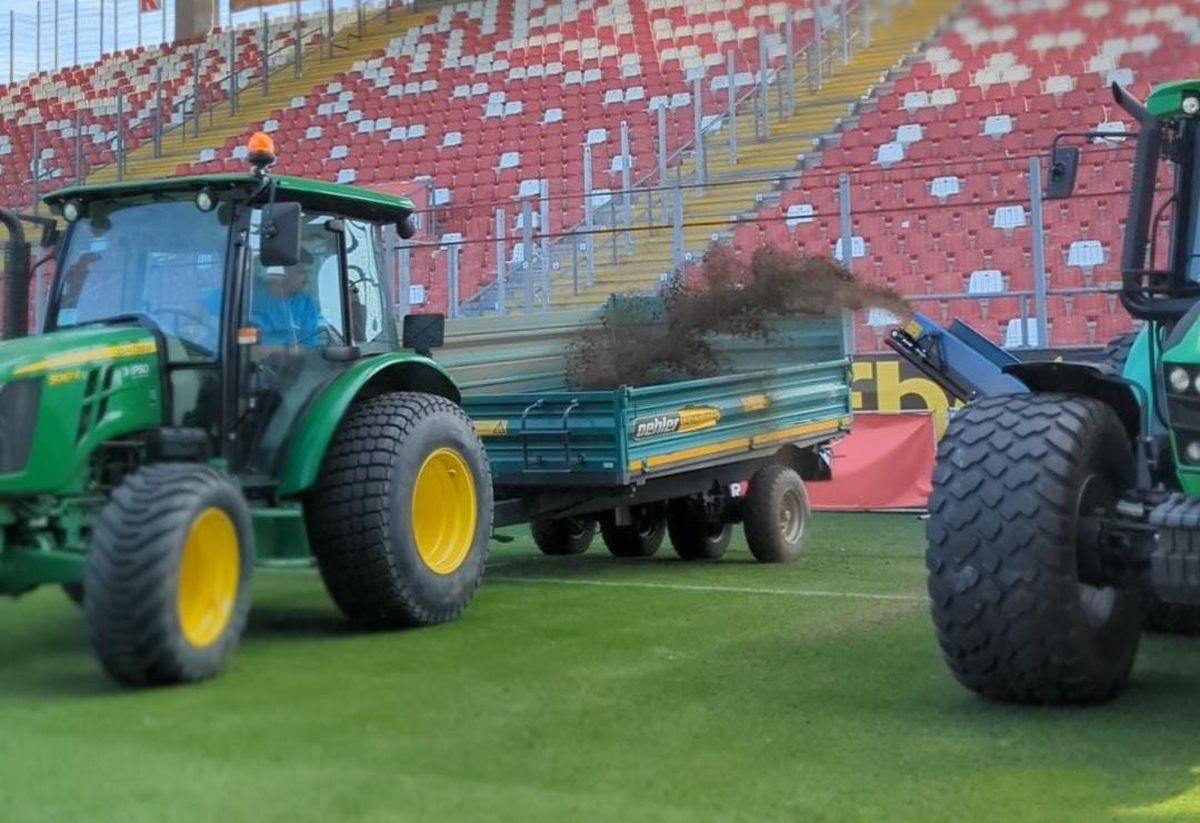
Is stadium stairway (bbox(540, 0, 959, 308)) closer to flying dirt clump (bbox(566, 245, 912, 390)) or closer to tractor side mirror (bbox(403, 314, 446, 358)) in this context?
flying dirt clump (bbox(566, 245, 912, 390))

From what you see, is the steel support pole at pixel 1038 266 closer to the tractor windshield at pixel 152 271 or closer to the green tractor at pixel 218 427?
the green tractor at pixel 218 427

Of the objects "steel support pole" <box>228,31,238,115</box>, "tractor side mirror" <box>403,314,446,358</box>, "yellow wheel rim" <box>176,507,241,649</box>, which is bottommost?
"yellow wheel rim" <box>176,507,241,649</box>

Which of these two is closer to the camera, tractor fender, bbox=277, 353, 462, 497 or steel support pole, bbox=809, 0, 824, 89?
tractor fender, bbox=277, 353, 462, 497

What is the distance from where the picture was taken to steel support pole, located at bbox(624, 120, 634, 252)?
13.2 metres

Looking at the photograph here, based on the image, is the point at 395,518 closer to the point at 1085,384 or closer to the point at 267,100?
the point at 1085,384

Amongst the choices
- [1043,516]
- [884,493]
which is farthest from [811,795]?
[884,493]

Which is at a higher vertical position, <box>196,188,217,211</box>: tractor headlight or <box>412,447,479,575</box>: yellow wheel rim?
<box>196,188,217,211</box>: tractor headlight

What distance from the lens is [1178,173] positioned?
4.97 meters

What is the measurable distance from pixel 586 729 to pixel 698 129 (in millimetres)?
11794

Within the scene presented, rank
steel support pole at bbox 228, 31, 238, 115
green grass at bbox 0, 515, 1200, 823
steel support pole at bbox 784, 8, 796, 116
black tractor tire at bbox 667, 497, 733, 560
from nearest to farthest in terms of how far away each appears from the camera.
Result: green grass at bbox 0, 515, 1200, 823
black tractor tire at bbox 667, 497, 733, 560
steel support pole at bbox 784, 8, 796, 116
steel support pole at bbox 228, 31, 238, 115

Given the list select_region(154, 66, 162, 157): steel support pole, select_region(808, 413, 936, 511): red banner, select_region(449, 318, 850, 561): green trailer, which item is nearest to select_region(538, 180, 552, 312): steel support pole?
select_region(808, 413, 936, 511): red banner

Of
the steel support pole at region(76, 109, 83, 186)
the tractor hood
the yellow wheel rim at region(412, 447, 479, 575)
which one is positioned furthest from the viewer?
the steel support pole at region(76, 109, 83, 186)

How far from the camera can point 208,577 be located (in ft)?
16.2

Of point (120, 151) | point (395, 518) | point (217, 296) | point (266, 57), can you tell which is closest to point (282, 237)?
point (217, 296)
